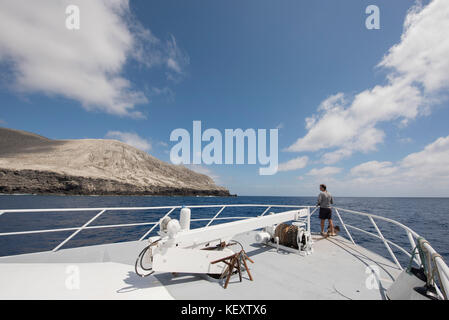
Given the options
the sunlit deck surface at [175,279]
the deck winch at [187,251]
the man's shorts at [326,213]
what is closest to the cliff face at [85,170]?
the sunlit deck surface at [175,279]

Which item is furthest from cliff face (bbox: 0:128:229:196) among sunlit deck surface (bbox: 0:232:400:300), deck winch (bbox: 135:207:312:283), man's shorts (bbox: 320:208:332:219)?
deck winch (bbox: 135:207:312:283)

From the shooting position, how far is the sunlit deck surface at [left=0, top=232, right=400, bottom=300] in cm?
281

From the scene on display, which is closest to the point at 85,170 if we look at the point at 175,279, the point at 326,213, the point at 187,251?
the point at 175,279

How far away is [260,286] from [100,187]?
96.7 m

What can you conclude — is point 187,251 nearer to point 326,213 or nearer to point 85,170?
point 326,213

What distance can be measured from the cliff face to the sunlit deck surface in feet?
307

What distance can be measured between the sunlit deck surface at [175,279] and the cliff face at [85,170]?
93.6 metres

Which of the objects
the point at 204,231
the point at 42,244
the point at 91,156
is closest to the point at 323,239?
the point at 204,231

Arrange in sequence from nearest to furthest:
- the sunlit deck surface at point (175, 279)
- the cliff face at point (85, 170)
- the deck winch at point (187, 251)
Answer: the sunlit deck surface at point (175, 279)
the deck winch at point (187, 251)
the cliff face at point (85, 170)

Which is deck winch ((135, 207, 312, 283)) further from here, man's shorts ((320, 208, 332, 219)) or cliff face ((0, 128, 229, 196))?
cliff face ((0, 128, 229, 196))

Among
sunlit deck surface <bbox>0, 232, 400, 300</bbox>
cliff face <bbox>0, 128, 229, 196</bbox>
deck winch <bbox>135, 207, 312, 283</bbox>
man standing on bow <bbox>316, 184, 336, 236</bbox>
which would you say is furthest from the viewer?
cliff face <bbox>0, 128, 229, 196</bbox>

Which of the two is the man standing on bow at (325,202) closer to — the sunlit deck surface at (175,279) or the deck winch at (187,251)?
the sunlit deck surface at (175,279)

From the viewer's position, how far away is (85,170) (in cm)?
8994

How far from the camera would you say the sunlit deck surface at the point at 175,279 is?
111 inches
